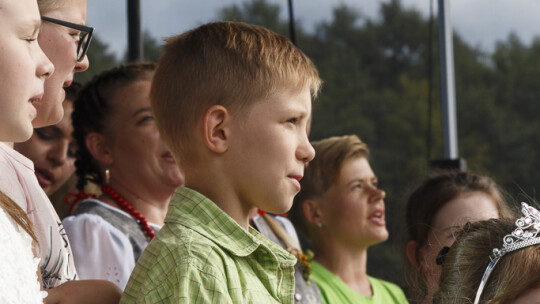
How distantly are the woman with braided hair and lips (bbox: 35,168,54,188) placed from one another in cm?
22

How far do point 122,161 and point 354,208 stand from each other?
877mm

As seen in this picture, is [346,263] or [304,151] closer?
[304,151]

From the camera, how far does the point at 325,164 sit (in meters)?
2.60

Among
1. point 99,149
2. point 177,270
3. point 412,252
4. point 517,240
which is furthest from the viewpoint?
point 412,252

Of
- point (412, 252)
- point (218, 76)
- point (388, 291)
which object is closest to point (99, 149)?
point (218, 76)

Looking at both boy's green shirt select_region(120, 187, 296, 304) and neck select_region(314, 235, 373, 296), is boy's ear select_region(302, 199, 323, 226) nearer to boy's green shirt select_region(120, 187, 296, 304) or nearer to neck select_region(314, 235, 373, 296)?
neck select_region(314, 235, 373, 296)

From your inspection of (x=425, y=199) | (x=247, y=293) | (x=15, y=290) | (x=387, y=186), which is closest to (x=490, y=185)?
(x=425, y=199)

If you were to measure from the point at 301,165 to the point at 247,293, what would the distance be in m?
0.27

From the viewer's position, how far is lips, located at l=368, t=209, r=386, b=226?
253 centimetres

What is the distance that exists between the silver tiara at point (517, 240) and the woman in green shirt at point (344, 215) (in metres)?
1.23

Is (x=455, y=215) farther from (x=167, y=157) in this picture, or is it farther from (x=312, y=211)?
(x=167, y=157)

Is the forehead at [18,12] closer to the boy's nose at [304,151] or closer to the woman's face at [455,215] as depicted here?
the boy's nose at [304,151]

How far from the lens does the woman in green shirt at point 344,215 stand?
8.27 ft

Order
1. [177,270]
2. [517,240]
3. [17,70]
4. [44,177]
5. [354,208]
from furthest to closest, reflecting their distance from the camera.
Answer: [354,208]
[44,177]
[517,240]
[177,270]
[17,70]
